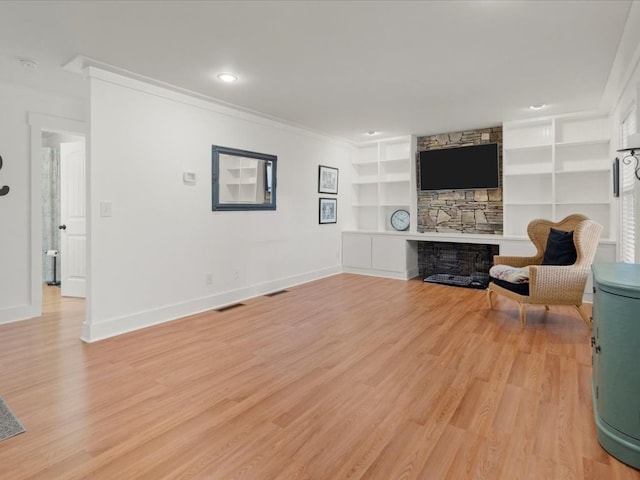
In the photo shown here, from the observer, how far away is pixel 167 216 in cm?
389

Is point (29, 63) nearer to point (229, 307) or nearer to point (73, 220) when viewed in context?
point (73, 220)

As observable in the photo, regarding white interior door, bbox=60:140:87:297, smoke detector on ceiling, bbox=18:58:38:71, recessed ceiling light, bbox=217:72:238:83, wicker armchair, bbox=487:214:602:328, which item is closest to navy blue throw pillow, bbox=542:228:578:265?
wicker armchair, bbox=487:214:602:328

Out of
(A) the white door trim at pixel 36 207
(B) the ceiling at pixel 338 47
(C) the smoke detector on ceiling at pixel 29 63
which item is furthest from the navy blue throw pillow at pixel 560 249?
(A) the white door trim at pixel 36 207

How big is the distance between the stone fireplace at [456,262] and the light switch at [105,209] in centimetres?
449

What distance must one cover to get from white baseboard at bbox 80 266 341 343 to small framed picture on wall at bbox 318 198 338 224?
45.8 inches

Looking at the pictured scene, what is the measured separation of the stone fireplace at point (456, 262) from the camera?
5.79 m

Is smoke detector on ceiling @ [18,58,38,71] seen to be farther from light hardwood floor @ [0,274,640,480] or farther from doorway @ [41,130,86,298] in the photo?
light hardwood floor @ [0,274,640,480]

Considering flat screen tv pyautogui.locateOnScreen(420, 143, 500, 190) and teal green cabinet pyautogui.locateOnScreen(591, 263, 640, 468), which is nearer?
teal green cabinet pyautogui.locateOnScreen(591, 263, 640, 468)

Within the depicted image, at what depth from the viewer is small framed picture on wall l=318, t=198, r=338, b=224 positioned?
6207mm

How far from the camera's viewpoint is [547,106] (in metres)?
4.57

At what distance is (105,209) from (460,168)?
4.93m

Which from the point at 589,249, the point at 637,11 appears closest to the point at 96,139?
the point at 637,11

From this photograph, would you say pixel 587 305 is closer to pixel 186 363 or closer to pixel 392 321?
pixel 392 321

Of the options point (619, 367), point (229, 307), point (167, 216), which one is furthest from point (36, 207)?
point (619, 367)
